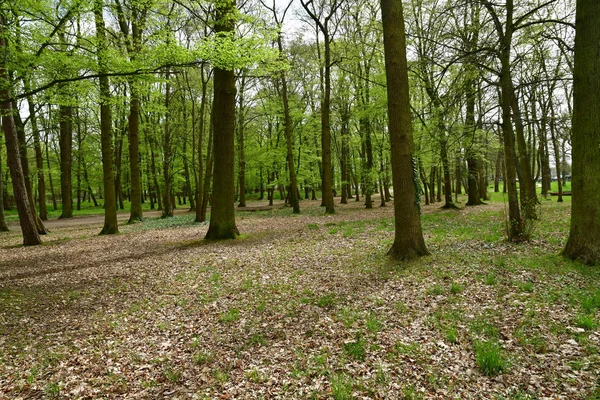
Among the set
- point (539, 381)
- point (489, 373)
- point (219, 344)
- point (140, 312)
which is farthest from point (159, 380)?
point (539, 381)

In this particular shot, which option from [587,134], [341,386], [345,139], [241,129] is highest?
[241,129]

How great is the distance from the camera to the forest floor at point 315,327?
140 inches

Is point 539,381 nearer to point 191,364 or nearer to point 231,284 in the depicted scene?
point 191,364

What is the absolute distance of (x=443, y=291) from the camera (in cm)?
545

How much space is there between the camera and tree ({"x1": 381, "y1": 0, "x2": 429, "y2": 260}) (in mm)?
6969

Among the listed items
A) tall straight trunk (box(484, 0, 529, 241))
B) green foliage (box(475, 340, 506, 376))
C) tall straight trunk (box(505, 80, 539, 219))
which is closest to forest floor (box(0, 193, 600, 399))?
green foliage (box(475, 340, 506, 376))

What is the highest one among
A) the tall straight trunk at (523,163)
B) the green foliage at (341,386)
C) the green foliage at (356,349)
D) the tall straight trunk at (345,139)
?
the tall straight trunk at (345,139)

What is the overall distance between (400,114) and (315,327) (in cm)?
476

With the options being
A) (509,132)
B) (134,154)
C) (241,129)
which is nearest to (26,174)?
(134,154)

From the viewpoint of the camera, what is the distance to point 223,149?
1141 centimetres

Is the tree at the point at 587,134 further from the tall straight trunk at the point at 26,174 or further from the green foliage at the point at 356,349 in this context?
the tall straight trunk at the point at 26,174

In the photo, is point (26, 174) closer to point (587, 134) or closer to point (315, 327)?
point (315, 327)

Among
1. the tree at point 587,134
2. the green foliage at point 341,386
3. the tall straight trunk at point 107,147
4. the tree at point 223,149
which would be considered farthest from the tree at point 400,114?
the tall straight trunk at point 107,147

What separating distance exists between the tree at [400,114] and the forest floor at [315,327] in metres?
1.30
